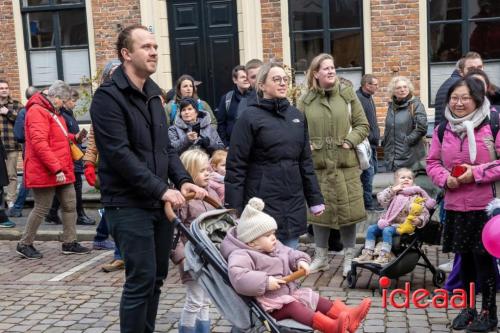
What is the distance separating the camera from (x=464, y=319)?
5133 mm

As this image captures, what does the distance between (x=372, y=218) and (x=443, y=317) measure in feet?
12.8

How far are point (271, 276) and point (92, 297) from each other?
9.45 ft

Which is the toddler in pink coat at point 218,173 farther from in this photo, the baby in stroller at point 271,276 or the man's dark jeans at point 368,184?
the man's dark jeans at point 368,184

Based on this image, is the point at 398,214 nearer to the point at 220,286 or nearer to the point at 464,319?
the point at 464,319

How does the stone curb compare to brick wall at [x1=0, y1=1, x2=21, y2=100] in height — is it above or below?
below

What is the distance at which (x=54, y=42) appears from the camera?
13703 mm

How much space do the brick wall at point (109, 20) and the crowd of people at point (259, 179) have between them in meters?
5.18

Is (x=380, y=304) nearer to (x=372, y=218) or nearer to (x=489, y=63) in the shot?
(x=372, y=218)

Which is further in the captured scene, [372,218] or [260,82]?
[372,218]

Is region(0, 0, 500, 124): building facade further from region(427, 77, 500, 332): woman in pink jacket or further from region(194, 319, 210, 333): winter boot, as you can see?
region(194, 319, 210, 333): winter boot

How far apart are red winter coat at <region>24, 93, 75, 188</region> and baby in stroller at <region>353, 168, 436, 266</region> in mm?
3488

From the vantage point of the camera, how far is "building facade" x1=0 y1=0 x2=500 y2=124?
1194 centimetres

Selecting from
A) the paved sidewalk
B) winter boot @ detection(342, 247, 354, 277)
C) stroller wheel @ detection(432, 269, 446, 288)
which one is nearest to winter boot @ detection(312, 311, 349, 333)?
stroller wheel @ detection(432, 269, 446, 288)

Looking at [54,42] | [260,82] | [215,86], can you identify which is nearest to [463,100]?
[260,82]
